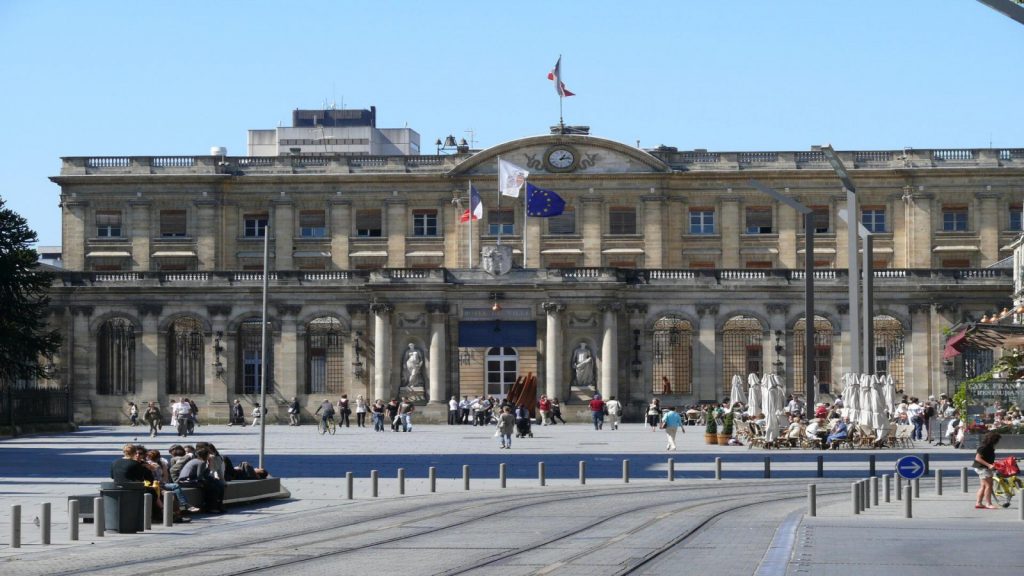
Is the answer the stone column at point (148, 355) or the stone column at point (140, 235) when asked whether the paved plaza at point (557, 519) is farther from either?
the stone column at point (140, 235)

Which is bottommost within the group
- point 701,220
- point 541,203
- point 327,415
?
point 327,415

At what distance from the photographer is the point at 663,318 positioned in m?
84.1

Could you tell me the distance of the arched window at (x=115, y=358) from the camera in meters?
84.8

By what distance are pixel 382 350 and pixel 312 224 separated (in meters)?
13.4

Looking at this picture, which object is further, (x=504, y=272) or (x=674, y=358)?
(x=674, y=358)

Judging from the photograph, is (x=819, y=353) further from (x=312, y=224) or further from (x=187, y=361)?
(x=187, y=361)

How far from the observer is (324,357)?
278 feet

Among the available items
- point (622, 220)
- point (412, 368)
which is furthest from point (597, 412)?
point (622, 220)

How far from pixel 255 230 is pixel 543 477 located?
54817 mm

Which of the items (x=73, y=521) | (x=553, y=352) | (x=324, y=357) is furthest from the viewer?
(x=324, y=357)

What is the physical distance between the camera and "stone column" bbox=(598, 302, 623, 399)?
81.4 m

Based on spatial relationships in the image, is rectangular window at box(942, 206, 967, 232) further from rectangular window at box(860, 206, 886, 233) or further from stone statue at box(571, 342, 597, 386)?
stone statue at box(571, 342, 597, 386)

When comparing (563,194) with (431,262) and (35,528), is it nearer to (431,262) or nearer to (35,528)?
(431,262)

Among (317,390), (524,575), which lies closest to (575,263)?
(317,390)
